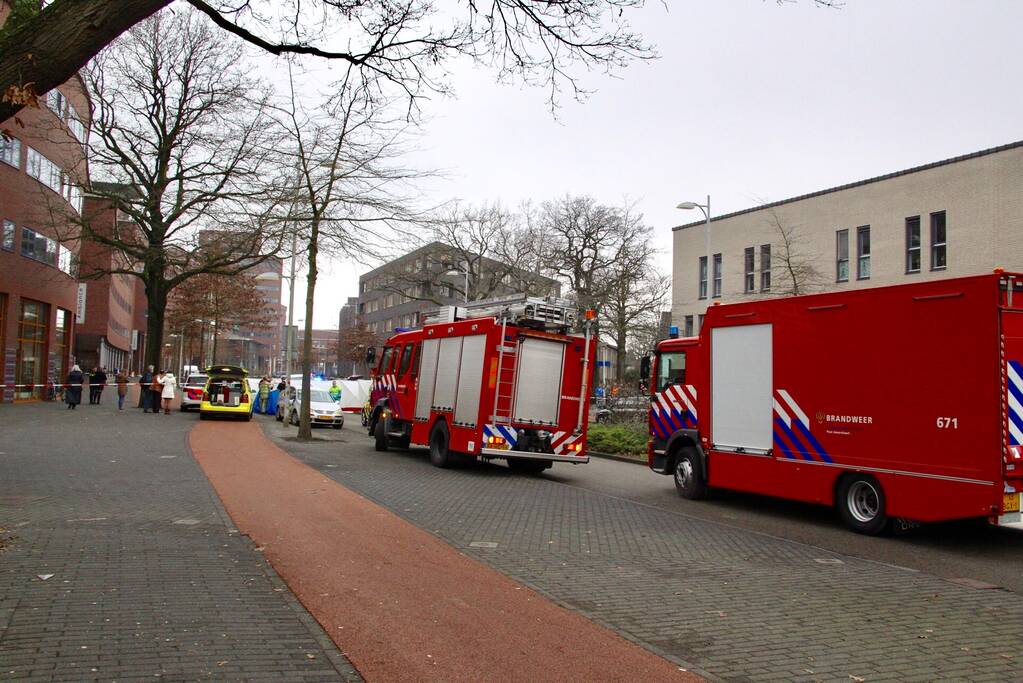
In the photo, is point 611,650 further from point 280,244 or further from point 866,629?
point 280,244

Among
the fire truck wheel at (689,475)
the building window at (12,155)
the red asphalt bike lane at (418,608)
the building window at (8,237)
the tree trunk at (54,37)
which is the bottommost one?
the red asphalt bike lane at (418,608)

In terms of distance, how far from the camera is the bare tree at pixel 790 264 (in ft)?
93.2

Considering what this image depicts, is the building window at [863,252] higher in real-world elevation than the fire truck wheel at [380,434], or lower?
higher

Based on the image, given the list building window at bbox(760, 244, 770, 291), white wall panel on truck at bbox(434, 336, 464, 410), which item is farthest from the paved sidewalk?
building window at bbox(760, 244, 770, 291)

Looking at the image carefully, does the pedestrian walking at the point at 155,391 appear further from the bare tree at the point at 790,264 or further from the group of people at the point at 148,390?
the bare tree at the point at 790,264

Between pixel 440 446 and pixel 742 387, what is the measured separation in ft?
22.5

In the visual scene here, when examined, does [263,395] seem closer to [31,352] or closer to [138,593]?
[31,352]

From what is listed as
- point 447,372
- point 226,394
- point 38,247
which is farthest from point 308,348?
point 38,247

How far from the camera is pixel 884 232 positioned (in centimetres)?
3170

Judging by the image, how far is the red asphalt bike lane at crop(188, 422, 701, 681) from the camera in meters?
4.76

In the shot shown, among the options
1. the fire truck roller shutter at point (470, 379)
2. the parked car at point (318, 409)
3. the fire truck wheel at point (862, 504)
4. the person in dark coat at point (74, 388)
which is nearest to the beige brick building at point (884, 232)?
the fire truck roller shutter at point (470, 379)

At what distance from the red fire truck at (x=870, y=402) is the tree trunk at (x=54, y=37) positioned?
8227 mm

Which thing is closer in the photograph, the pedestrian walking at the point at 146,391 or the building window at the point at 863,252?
the pedestrian walking at the point at 146,391

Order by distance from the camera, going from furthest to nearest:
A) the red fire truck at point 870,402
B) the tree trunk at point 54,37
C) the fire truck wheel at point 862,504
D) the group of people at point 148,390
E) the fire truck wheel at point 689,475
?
the group of people at point 148,390 → the fire truck wheel at point 689,475 → the fire truck wheel at point 862,504 → the red fire truck at point 870,402 → the tree trunk at point 54,37
